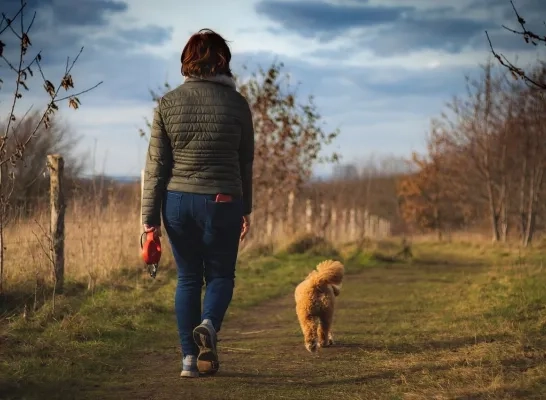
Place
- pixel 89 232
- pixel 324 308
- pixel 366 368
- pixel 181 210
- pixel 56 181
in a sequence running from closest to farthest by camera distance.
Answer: pixel 181 210 < pixel 366 368 < pixel 324 308 < pixel 56 181 < pixel 89 232

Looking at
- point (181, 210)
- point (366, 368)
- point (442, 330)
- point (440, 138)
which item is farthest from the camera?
point (440, 138)

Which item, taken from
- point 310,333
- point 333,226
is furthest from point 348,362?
point 333,226

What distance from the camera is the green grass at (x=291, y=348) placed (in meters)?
4.28

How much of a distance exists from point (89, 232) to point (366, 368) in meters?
5.39

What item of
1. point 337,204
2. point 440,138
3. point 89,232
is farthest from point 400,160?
point 89,232

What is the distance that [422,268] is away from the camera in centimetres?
1533

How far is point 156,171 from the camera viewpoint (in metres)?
4.47

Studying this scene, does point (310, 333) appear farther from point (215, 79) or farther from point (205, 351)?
point (215, 79)

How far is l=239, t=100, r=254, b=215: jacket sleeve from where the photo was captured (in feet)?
15.3

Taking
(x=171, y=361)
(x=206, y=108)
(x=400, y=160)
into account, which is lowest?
(x=171, y=361)

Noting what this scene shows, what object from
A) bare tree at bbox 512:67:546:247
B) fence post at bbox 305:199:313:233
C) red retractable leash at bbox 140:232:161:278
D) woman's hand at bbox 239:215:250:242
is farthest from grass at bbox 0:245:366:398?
bare tree at bbox 512:67:546:247

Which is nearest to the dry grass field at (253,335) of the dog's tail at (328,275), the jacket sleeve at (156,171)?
the dog's tail at (328,275)

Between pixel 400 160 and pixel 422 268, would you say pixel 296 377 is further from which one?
pixel 400 160

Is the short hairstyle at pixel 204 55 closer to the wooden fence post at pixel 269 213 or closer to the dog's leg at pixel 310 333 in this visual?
the dog's leg at pixel 310 333
